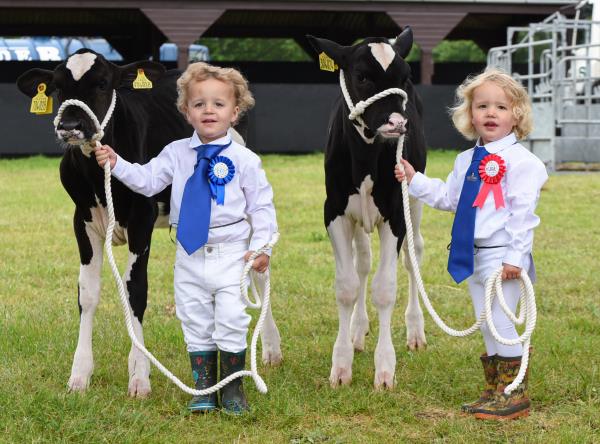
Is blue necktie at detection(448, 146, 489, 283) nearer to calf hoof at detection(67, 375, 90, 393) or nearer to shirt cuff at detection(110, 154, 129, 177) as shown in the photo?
shirt cuff at detection(110, 154, 129, 177)

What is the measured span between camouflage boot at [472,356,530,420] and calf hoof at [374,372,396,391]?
571 mm

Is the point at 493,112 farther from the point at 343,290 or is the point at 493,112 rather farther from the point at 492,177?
the point at 343,290

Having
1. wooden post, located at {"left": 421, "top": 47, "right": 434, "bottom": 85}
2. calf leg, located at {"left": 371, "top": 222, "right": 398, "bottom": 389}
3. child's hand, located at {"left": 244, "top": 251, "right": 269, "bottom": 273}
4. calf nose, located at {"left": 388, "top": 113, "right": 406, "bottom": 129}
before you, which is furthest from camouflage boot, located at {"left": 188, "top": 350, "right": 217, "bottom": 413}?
wooden post, located at {"left": 421, "top": 47, "right": 434, "bottom": 85}

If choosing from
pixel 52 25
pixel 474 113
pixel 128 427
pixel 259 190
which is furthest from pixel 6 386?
pixel 52 25

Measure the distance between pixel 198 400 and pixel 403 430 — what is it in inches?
38.3

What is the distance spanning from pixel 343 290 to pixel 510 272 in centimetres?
114

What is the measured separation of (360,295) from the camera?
561 centimetres

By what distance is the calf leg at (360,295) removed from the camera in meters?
5.51

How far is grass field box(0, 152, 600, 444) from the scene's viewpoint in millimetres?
3906

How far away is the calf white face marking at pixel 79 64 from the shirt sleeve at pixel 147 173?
1.49 feet

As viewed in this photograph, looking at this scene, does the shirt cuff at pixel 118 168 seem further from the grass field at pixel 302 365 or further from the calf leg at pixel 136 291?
the grass field at pixel 302 365

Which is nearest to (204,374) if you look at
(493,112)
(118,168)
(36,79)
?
(118,168)

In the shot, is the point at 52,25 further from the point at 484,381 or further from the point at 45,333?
the point at 484,381

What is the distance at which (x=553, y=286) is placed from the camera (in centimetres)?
700
